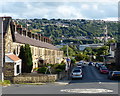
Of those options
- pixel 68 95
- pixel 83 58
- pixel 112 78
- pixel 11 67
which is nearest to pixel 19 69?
pixel 11 67

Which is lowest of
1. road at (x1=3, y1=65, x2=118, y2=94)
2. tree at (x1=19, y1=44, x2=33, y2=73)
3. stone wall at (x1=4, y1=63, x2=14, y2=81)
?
road at (x1=3, y1=65, x2=118, y2=94)

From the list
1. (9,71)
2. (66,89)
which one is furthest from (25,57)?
(66,89)

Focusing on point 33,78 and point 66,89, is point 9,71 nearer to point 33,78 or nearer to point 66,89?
point 33,78

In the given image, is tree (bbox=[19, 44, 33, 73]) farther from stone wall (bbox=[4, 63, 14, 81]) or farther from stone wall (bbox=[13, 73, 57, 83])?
stone wall (bbox=[4, 63, 14, 81])

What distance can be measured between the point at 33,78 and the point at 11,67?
2814mm

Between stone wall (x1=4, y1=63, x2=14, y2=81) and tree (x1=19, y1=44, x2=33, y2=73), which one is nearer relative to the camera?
stone wall (x1=4, y1=63, x2=14, y2=81)

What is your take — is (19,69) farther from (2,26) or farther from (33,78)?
(2,26)

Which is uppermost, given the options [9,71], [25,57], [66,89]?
[25,57]

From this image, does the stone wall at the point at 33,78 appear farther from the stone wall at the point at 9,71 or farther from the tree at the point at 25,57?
the tree at the point at 25,57

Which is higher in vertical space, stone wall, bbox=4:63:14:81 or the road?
stone wall, bbox=4:63:14:81

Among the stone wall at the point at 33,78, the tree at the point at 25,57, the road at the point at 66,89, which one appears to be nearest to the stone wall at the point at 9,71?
the stone wall at the point at 33,78

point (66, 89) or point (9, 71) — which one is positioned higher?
point (9, 71)

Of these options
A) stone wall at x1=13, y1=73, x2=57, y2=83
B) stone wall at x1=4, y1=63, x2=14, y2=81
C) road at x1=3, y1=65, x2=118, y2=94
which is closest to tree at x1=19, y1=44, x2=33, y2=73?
stone wall at x1=13, y1=73, x2=57, y2=83

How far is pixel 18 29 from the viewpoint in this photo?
44.3m
